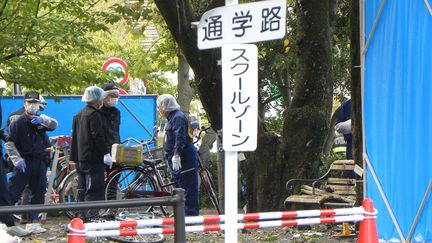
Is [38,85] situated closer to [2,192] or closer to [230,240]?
[2,192]

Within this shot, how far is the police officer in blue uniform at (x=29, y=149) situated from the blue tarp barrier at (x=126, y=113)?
4.88 m

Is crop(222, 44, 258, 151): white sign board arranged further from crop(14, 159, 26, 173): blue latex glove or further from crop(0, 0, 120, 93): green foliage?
crop(0, 0, 120, 93): green foliage

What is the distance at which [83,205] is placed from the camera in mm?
5789

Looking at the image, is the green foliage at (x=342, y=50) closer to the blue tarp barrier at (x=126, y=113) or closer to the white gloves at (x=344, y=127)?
the white gloves at (x=344, y=127)

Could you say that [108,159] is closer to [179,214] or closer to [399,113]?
[399,113]

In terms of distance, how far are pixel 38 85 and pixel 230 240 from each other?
8068 millimetres

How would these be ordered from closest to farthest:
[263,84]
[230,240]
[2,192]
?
[230,240] → [2,192] → [263,84]

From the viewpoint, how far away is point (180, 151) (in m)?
12.5

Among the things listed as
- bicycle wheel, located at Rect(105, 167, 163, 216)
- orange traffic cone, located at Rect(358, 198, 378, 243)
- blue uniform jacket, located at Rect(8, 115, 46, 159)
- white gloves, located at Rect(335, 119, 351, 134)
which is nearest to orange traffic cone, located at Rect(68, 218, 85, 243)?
orange traffic cone, located at Rect(358, 198, 378, 243)

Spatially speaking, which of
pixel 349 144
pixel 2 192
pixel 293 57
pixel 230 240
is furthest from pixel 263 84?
pixel 230 240

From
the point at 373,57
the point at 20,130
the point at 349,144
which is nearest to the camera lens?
the point at 373,57

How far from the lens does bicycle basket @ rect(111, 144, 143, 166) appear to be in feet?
40.5

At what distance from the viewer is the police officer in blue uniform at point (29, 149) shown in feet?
39.1

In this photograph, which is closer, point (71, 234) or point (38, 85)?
point (71, 234)
